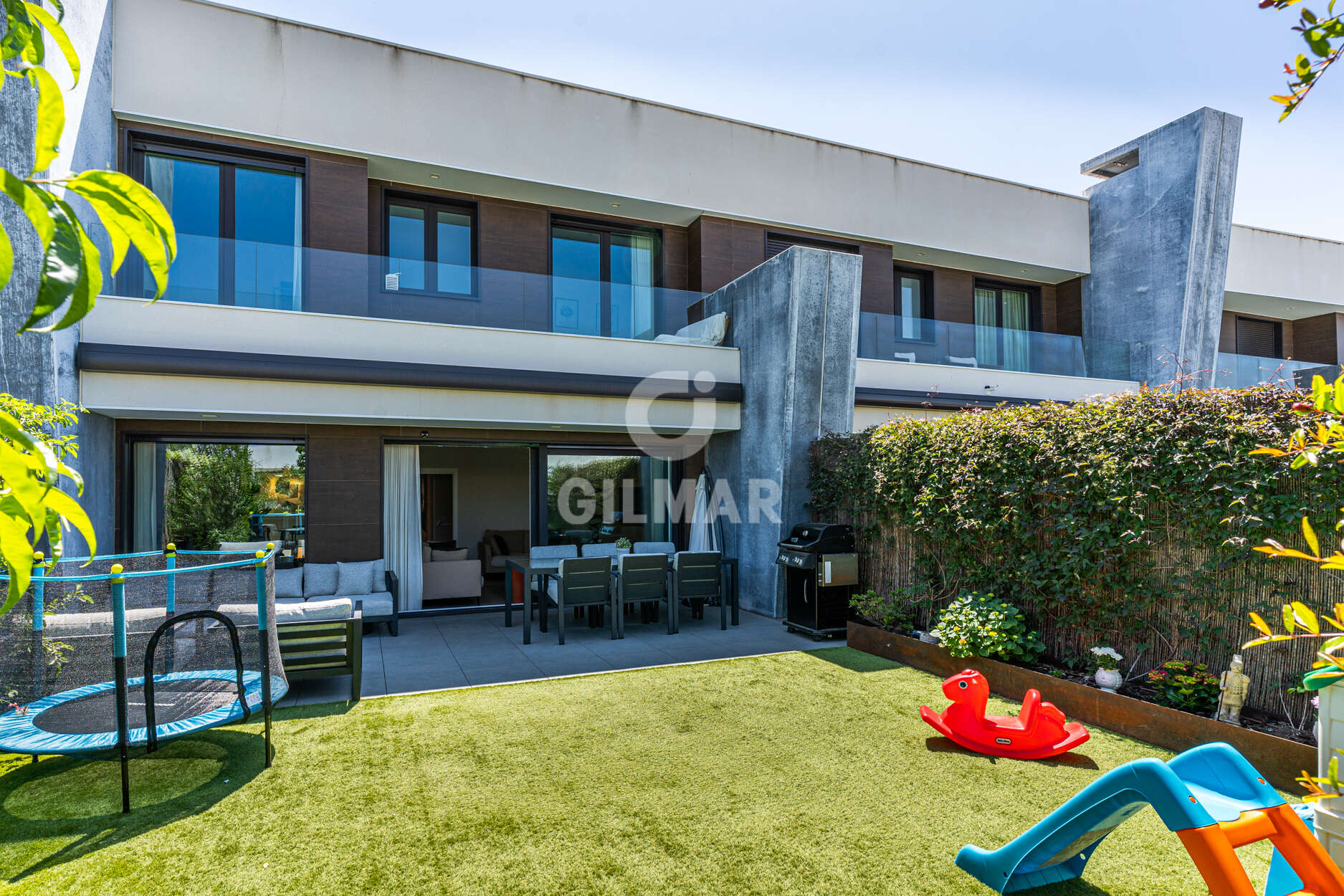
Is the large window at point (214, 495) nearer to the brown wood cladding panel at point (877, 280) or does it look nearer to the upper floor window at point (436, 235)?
the upper floor window at point (436, 235)

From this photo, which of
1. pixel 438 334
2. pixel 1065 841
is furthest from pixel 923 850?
pixel 438 334

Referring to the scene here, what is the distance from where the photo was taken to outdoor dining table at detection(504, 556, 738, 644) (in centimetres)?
829

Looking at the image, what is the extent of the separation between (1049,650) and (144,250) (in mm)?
7379

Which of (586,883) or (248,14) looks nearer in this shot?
(586,883)

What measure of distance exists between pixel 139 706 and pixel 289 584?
4.58 meters

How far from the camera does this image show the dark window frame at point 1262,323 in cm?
1748

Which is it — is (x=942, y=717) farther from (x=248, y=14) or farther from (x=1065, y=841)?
(x=248, y=14)

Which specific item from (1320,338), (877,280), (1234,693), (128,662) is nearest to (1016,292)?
(877,280)

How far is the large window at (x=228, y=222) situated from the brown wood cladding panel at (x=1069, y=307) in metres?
14.5

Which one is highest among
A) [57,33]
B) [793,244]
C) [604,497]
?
[793,244]

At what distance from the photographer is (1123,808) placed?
291 cm

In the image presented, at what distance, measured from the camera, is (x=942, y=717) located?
17.2 feet

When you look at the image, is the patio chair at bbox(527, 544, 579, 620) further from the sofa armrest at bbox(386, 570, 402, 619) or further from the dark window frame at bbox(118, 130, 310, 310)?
the dark window frame at bbox(118, 130, 310, 310)

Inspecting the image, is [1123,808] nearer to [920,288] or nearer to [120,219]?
[120,219]
